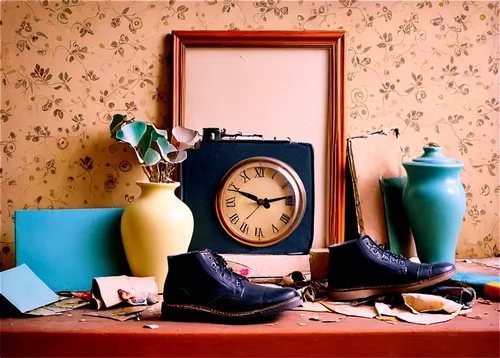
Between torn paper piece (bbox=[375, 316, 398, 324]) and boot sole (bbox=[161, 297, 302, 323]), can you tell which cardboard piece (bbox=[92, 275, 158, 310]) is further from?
torn paper piece (bbox=[375, 316, 398, 324])

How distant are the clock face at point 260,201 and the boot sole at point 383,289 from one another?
37 cm

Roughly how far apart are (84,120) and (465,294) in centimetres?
122

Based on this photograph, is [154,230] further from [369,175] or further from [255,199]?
[369,175]

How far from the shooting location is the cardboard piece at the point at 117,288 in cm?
130

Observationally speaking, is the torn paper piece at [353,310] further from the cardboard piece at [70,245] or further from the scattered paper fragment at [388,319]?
the cardboard piece at [70,245]

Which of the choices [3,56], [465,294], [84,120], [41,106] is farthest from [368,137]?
[3,56]

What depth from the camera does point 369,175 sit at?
1680 mm

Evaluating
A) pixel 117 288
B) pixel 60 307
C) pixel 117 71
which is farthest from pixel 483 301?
pixel 117 71

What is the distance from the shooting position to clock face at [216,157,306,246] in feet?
5.39

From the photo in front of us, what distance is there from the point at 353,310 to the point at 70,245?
2.58 feet

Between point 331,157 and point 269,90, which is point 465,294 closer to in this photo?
point 331,157

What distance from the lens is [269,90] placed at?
1728mm

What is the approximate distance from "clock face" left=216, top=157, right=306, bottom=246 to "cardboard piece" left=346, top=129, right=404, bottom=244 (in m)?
0.18

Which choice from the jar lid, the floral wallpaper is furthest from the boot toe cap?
the floral wallpaper
